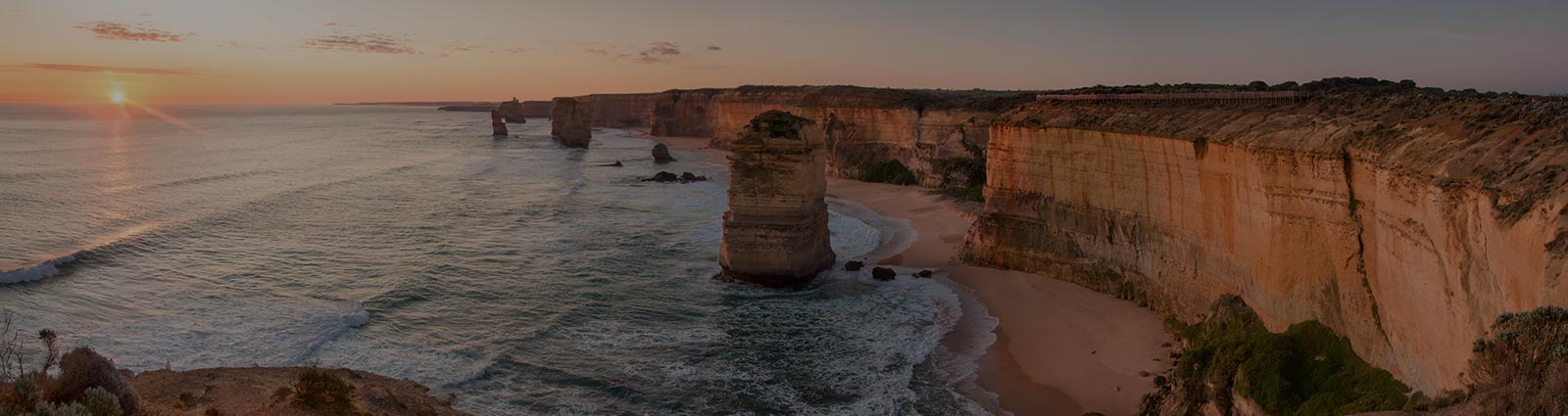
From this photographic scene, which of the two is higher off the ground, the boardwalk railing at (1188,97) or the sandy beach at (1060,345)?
the boardwalk railing at (1188,97)

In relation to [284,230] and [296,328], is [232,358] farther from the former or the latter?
[284,230]

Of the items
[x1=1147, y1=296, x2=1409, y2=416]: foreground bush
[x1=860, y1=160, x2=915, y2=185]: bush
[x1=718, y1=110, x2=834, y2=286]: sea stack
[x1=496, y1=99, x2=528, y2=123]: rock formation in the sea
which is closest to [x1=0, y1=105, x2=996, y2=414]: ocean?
[x1=718, y1=110, x2=834, y2=286]: sea stack

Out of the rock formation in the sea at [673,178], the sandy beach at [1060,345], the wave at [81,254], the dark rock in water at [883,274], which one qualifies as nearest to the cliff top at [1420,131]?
the sandy beach at [1060,345]

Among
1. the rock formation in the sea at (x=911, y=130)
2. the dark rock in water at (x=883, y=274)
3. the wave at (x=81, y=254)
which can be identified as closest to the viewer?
the wave at (x=81, y=254)

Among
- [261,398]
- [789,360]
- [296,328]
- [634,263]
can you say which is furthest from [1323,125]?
[296,328]

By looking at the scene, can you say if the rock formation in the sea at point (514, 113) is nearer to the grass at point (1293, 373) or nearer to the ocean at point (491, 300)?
the ocean at point (491, 300)

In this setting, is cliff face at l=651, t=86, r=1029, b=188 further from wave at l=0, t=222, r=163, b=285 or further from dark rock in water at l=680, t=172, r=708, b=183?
wave at l=0, t=222, r=163, b=285

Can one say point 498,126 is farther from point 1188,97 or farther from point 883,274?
point 1188,97
